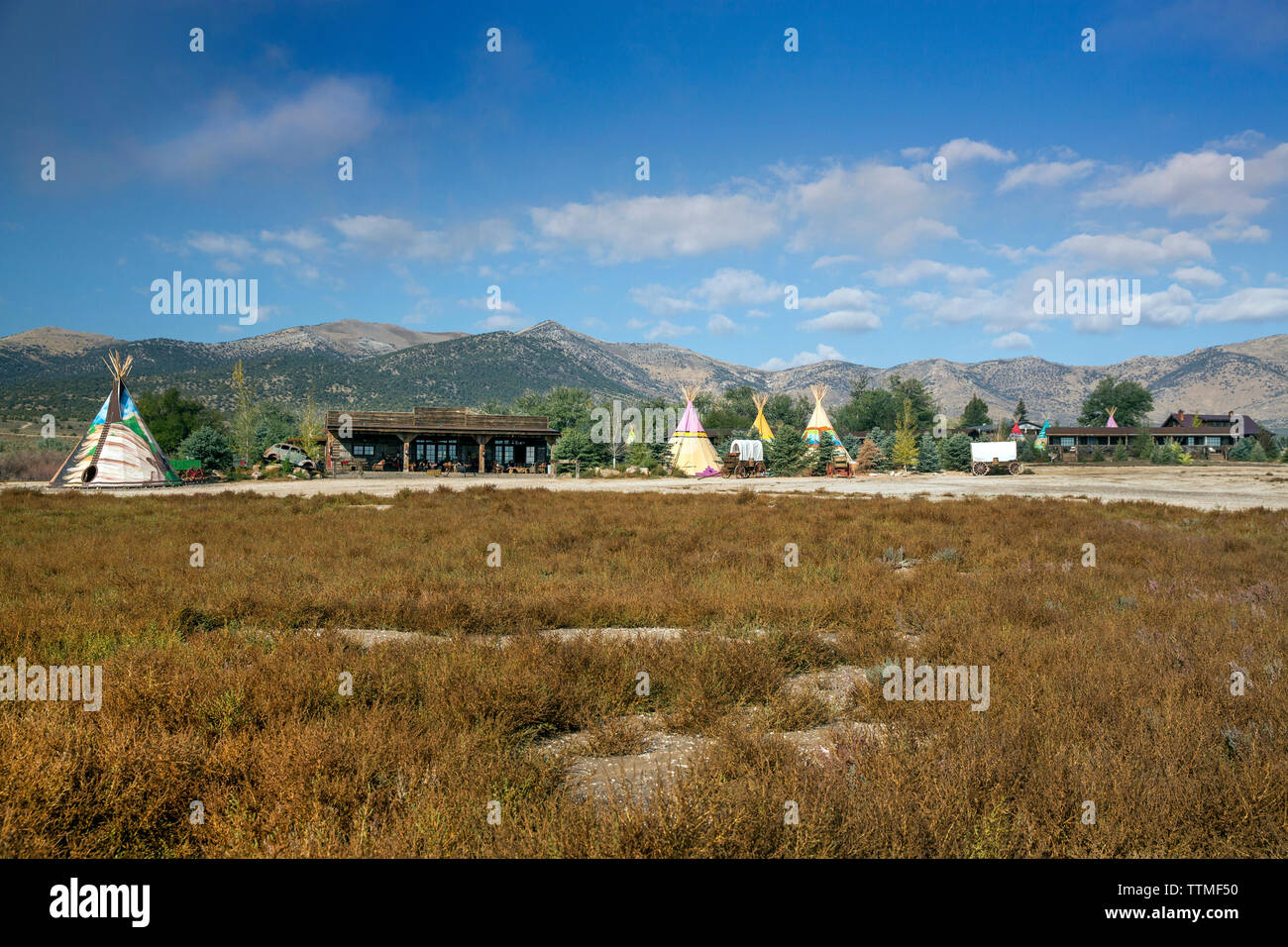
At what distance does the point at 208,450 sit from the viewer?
137 ft

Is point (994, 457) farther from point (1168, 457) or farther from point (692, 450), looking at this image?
point (692, 450)

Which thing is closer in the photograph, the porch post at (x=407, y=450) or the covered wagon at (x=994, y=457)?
the porch post at (x=407, y=450)

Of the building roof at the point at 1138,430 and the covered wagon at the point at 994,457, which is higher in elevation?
the building roof at the point at 1138,430

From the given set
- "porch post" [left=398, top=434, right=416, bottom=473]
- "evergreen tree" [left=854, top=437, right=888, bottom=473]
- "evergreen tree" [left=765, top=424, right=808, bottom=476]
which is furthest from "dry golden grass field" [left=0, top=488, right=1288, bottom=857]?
"evergreen tree" [left=854, top=437, right=888, bottom=473]

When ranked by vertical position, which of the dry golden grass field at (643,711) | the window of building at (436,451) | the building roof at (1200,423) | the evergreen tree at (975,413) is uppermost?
the evergreen tree at (975,413)

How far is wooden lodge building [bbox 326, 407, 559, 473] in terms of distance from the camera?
1938 inches

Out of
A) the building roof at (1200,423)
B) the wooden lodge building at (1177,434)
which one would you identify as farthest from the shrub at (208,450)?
the building roof at (1200,423)

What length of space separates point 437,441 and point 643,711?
51564 millimetres

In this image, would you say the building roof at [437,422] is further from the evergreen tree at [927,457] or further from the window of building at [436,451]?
the evergreen tree at [927,457]

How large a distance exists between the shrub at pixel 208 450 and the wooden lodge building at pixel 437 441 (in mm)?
6833

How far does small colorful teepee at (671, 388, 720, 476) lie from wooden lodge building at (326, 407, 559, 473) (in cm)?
1035

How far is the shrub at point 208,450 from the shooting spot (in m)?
41.6

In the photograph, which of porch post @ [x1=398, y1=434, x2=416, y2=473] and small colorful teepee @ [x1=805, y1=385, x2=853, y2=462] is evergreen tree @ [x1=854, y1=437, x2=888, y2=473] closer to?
small colorful teepee @ [x1=805, y1=385, x2=853, y2=462]
